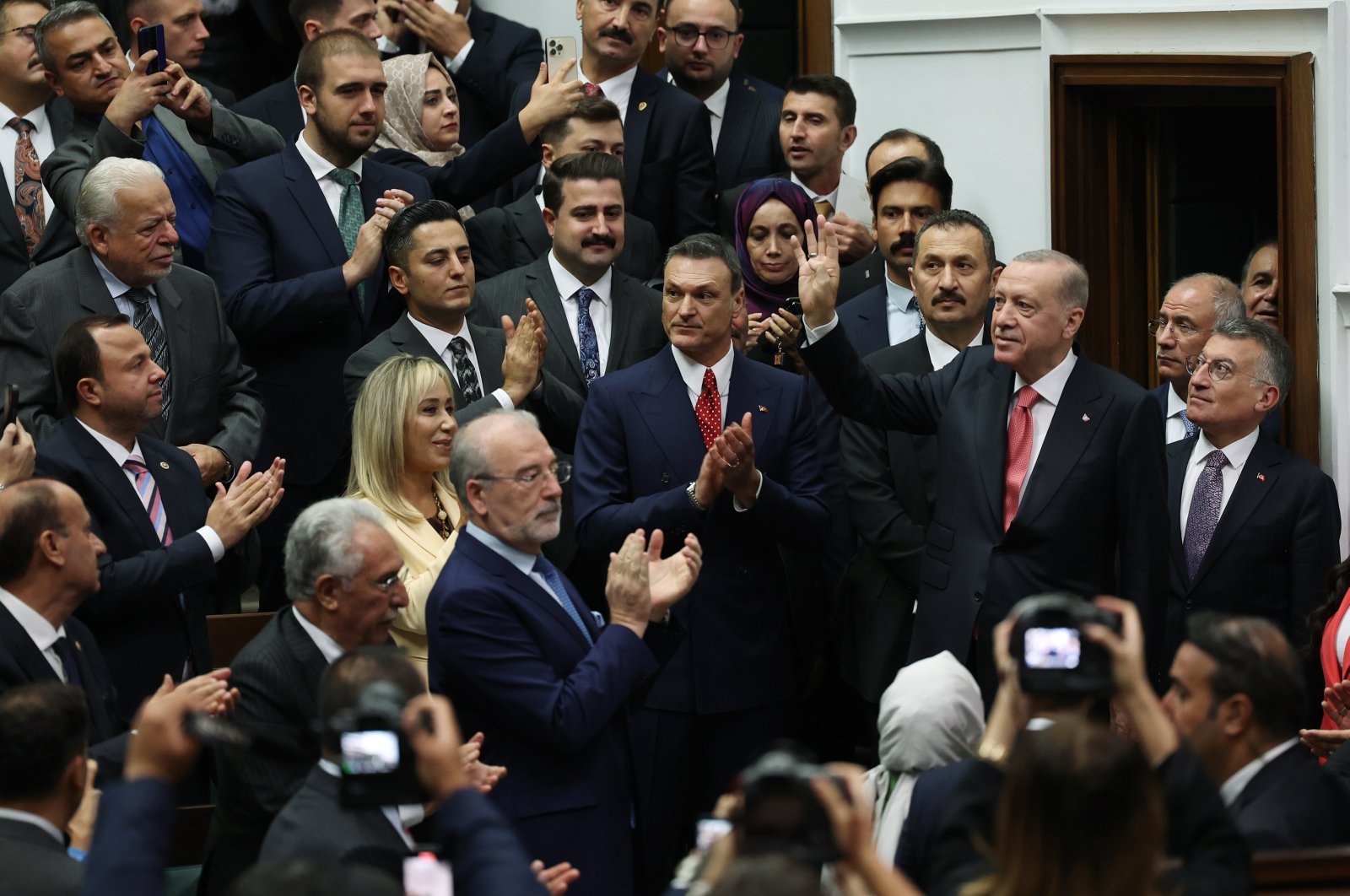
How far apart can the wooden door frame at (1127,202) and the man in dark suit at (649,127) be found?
1342 millimetres

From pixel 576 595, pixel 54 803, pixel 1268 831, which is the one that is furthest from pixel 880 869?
pixel 576 595

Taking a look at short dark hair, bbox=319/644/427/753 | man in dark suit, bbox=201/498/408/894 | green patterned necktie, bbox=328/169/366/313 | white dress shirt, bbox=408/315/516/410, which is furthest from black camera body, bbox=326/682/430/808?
green patterned necktie, bbox=328/169/366/313

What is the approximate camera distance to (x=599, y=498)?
5.12m

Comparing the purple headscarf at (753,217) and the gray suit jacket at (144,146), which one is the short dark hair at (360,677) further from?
the purple headscarf at (753,217)

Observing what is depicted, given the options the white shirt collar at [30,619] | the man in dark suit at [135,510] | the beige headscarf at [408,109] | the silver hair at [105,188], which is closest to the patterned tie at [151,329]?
the silver hair at [105,188]

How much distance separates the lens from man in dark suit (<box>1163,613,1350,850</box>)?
330cm

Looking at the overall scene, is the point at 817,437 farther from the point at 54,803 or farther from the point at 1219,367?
the point at 54,803

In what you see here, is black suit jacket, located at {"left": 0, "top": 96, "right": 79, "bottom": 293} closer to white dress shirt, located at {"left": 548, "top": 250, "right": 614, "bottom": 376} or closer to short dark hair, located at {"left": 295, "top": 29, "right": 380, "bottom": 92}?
short dark hair, located at {"left": 295, "top": 29, "right": 380, "bottom": 92}

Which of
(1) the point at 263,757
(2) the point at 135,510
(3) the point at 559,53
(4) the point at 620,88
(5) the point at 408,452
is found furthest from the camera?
(4) the point at 620,88

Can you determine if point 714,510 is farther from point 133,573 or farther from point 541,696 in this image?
point 133,573

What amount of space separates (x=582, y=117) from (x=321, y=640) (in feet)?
9.26

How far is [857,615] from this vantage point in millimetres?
5594

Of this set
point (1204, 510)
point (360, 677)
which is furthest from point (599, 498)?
point (360, 677)

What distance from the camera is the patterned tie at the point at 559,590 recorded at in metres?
4.20
